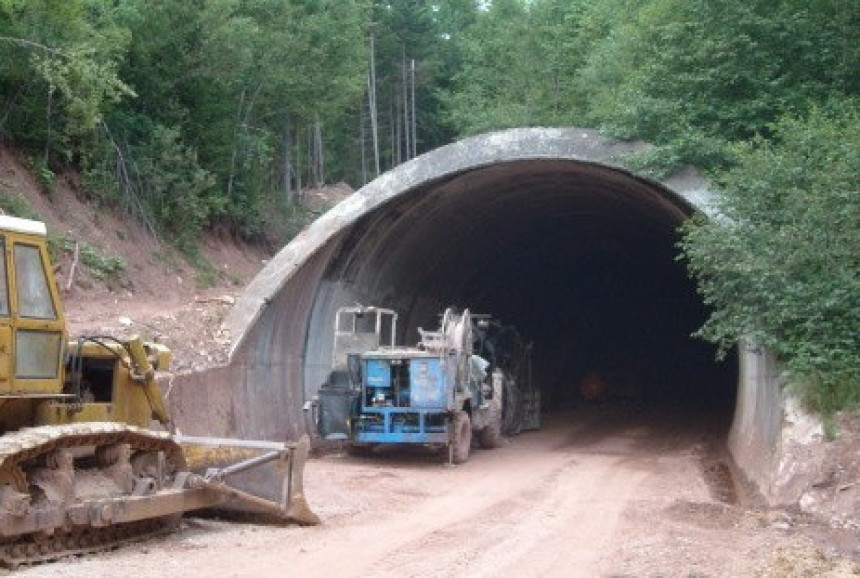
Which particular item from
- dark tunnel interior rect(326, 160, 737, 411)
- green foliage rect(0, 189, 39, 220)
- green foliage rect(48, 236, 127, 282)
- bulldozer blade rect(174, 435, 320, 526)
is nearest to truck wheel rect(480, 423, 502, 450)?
dark tunnel interior rect(326, 160, 737, 411)

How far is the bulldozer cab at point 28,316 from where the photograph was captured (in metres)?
7.80

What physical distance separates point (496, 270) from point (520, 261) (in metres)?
1.38

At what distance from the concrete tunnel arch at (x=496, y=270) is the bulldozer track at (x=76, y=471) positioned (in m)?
5.50

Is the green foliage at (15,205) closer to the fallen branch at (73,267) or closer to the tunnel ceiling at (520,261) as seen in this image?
the fallen branch at (73,267)

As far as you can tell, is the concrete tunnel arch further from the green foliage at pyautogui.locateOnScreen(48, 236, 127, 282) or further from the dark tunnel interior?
the green foliage at pyautogui.locateOnScreen(48, 236, 127, 282)

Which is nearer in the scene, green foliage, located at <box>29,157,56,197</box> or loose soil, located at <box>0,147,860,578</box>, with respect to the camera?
loose soil, located at <box>0,147,860,578</box>

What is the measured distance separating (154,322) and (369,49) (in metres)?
30.3

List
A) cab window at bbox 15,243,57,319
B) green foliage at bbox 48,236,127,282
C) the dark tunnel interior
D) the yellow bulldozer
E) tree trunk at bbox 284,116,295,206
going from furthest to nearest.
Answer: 1. tree trunk at bbox 284,116,295,206
2. green foliage at bbox 48,236,127,282
3. the dark tunnel interior
4. cab window at bbox 15,243,57,319
5. the yellow bulldozer

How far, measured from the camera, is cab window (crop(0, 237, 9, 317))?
777 cm

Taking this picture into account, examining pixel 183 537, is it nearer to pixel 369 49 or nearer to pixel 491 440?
pixel 491 440

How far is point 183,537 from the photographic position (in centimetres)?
927

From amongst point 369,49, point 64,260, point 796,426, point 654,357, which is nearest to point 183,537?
point 796,426

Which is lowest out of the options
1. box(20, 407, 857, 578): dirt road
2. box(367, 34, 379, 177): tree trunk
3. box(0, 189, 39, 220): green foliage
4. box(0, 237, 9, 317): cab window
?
box(20, 407, 857, 578): dirt road

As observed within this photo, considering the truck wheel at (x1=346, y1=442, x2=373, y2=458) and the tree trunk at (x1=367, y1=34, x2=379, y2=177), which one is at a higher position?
the tree trunk at (x1=367, y1=34, x2=379, y2=177)
